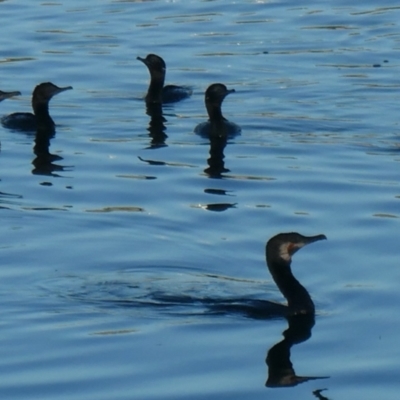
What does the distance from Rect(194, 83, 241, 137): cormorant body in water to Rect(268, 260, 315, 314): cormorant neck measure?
684cm

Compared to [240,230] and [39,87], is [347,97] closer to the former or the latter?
[39,87]

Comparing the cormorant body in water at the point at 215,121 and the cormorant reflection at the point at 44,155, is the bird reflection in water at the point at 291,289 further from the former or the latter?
the cormorant body in water at the point at 215,121

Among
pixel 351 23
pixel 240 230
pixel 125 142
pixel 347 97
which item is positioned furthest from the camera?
pixel 351 23

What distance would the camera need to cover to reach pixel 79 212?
1630 centimetres

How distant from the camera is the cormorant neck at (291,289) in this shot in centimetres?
1302

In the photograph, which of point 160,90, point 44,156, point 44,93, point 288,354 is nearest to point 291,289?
point 288,354

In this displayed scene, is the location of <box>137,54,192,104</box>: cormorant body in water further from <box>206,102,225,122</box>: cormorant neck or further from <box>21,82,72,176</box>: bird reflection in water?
<box>206,102,225,122</box>: cormorant neck

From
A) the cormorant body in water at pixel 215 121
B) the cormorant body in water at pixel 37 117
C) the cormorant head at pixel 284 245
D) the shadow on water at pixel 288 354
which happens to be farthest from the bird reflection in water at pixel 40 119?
the shadow on water at pixel 288 354

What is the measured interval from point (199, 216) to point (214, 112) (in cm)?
431

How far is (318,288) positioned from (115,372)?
8.70ft

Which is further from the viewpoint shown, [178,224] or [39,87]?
[39,87]

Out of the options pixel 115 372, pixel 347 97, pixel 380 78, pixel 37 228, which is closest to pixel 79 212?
pixel 37 228

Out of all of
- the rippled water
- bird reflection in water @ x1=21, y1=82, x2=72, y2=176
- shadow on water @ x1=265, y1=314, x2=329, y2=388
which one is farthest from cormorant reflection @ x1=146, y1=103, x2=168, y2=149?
shadow on water @ x1=265, y1=314, x2=329, y2=388

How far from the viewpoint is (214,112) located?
66.1 feet
